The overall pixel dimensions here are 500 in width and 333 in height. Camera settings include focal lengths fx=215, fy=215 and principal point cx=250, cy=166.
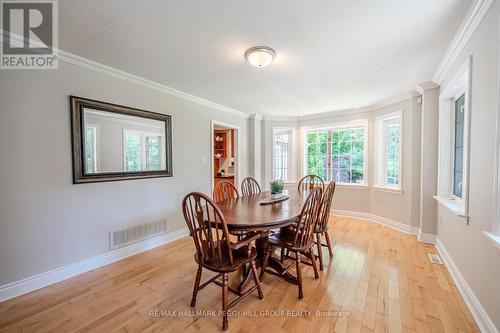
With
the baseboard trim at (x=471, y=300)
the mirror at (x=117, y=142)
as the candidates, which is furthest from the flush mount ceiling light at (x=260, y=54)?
the baseboard trim at (x=471, y=300)

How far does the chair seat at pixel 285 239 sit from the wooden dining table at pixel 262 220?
0.10 m

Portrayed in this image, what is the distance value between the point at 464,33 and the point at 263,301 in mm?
2900

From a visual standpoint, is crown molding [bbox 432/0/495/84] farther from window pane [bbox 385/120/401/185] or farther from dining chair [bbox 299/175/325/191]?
dining chair [bbox 299/175/325/191]

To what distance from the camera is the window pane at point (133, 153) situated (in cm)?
280

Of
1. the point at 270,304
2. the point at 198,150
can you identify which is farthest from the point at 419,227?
the point at 198,150

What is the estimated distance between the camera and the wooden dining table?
1.71 m

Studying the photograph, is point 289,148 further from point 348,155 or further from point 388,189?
point 388,189

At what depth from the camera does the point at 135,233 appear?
9.43 ft

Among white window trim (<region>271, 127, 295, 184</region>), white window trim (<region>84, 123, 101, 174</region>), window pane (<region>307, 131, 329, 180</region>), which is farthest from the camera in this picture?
white window trim (<region>271, 127, 295, 184</region>)

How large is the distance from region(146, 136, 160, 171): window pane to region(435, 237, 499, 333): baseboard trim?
3.59 meters

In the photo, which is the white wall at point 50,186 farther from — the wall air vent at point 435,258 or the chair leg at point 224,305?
the wall air vent at point 435,258

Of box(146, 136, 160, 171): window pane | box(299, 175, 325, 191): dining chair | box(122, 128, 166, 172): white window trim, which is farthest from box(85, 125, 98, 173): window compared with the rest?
box(299, 175, 325, 191): dining chair

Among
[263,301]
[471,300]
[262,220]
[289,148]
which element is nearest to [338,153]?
[289,148]

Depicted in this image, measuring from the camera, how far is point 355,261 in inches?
102
